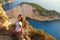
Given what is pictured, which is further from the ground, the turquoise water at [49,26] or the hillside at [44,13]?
the hillside at [44,13]

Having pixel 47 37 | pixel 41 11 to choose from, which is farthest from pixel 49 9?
pixel 47 37

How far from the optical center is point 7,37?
12.3ft

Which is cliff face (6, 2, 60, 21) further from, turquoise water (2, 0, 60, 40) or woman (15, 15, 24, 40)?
woman (15, 15, 24, 40)

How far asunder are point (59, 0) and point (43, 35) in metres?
4.38

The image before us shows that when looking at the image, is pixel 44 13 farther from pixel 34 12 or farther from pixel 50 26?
pixel 50 26

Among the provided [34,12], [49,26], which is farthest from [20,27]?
[34,12]

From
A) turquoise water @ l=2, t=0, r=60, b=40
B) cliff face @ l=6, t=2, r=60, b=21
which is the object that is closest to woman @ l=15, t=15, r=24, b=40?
turquoise water @ l=2, t=0, r=60, b=40

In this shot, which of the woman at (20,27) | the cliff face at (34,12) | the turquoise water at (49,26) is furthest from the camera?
the cliff face at (34,12)

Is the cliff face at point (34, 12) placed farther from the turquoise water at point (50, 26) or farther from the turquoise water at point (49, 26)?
the turquoise water at point (50, 26)

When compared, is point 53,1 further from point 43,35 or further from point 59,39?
point 43,35

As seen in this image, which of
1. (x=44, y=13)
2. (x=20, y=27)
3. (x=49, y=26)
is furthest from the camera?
(x=44, y=13)

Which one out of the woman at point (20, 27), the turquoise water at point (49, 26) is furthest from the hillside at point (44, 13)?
the woman at point (20, 27)

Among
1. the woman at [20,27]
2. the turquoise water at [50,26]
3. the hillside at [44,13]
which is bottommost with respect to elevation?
the turquoise water at [50,26]

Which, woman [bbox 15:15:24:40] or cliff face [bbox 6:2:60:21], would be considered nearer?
woman [bbox 15:15:24:40]
